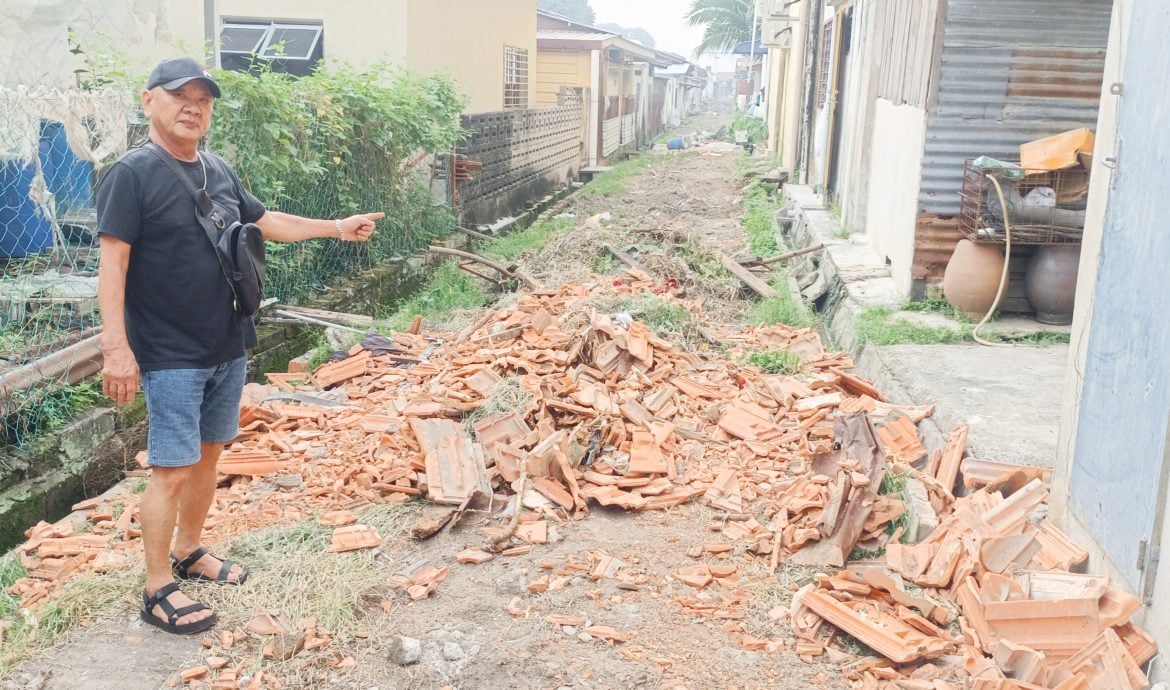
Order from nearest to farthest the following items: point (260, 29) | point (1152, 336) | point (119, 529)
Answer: point (1152, 336), point (119, 529), point (260, 29)

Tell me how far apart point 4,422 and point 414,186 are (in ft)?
23.4

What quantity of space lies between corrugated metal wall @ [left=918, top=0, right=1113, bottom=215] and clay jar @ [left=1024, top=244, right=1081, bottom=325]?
0.97m

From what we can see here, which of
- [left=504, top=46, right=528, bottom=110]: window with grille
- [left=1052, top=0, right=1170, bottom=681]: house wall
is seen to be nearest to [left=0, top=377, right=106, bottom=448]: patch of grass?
[left=1052, top=0, right=1170, bottom=681]: house wall

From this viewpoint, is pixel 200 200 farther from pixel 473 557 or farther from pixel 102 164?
pixel 102 164

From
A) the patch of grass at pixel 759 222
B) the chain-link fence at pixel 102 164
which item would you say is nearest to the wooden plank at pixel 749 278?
the patch of grass at pixel 759 222

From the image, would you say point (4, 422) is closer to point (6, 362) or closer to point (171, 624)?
point (6, 362)

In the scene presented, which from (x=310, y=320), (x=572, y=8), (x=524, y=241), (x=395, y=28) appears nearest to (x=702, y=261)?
(x=524, y=241)

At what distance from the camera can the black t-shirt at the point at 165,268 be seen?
3465 millimetres

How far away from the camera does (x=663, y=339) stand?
24.8 ft

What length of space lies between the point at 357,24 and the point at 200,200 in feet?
31.7

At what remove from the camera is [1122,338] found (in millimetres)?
3533

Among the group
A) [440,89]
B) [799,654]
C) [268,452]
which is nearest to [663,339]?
[268,452]

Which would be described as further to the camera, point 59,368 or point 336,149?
point 336,149

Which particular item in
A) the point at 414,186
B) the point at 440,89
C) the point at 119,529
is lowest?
the point at 119,529
